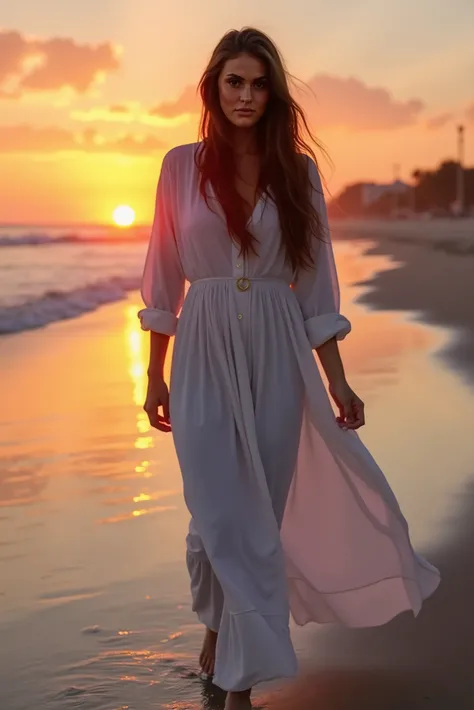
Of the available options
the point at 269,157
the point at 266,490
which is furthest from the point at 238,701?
the point at 269,157

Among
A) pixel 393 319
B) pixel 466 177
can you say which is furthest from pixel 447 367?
pixel 466 177

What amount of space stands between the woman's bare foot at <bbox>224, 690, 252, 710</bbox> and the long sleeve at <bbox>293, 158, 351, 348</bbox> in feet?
3.22

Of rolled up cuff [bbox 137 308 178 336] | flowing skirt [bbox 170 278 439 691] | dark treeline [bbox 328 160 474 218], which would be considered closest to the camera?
flowing skirt [bbox 170 278 439 691]

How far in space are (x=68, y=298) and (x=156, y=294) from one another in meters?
15.1

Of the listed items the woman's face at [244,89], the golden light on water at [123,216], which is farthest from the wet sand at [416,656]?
the golden light on water at [123,216]

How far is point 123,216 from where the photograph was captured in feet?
227

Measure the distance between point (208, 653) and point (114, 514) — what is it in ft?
5.14

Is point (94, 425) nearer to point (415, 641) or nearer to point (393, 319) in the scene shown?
point (415, 641)

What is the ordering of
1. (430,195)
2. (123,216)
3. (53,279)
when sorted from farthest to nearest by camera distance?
(430,195)
(123,216)
(53,279)

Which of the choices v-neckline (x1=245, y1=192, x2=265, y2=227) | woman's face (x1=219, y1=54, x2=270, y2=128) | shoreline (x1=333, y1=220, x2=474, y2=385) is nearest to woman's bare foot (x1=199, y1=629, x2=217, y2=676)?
v-neckline (x1=245, y1=192, x2=265, y2=227)

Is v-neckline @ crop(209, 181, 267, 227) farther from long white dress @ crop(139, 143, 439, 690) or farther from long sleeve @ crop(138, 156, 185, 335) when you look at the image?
long sleeve @ crop(138, 156, 185, 335)

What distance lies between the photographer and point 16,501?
17.1 ft

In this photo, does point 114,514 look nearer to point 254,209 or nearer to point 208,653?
point 208,653

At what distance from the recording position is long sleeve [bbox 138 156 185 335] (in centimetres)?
330
